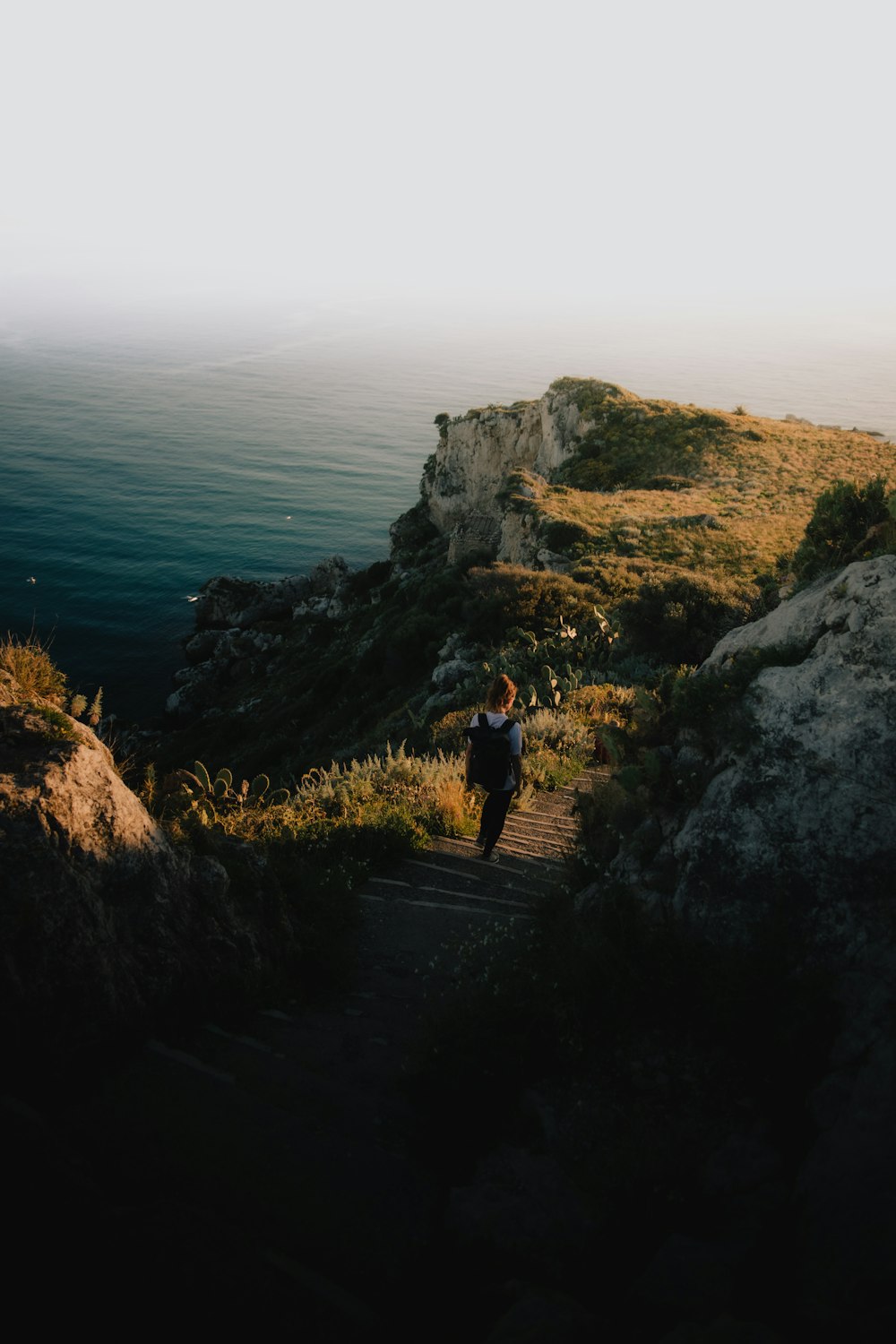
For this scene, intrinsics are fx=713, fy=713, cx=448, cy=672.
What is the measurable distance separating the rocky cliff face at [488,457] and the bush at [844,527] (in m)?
30.5

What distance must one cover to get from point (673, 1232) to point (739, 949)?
1.67 meters

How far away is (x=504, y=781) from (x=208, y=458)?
322 feet

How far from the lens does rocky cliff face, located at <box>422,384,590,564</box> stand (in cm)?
4206

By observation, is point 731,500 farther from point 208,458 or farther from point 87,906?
point 208,458

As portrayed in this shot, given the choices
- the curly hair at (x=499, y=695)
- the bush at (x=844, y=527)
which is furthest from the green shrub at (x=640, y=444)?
the curly hair at (x=499, y=695)

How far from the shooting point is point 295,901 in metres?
5.84

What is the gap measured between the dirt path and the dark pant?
2.75 metres

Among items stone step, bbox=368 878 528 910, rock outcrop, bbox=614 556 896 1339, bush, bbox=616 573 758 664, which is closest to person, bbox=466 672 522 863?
stone step, bbox=368 878 528 910

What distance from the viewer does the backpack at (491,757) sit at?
748 centimetres

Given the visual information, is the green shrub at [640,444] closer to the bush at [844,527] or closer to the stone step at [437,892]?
the bush at [844,527]

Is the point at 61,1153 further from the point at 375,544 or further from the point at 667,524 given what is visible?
the point at 375,544

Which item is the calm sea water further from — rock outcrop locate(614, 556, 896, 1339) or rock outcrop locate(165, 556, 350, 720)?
rock outcrop locate(614, 556, 896, 1339)

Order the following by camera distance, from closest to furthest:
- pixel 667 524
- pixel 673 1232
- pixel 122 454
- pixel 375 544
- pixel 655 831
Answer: pixel 673 1232
pixel 655 831
pixel 667 524
pixel 375 544
pixel 122 454

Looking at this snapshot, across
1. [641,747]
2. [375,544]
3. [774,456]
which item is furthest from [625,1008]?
[375,544]
